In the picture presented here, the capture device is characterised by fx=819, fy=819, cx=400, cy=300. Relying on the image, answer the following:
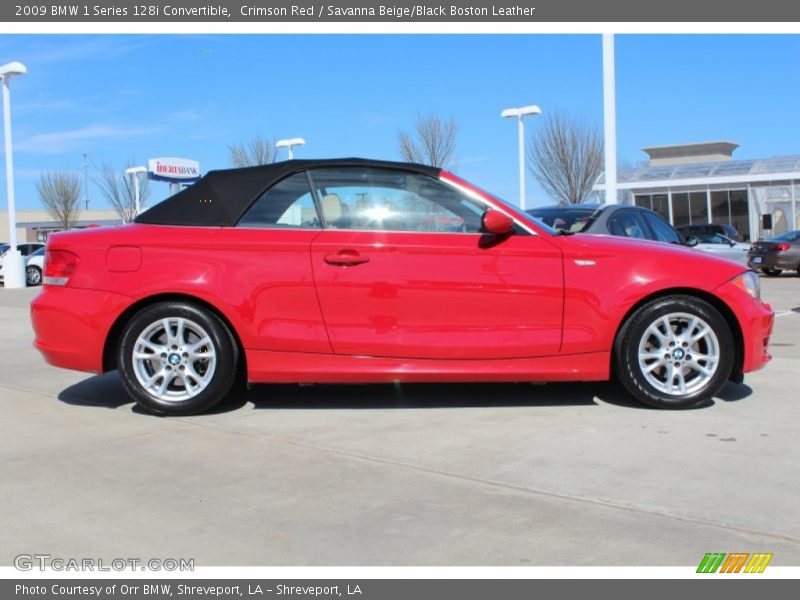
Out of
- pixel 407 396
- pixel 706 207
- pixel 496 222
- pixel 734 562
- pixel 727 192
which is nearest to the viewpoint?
pixel 734 562

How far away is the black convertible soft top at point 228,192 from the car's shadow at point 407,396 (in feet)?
4.13

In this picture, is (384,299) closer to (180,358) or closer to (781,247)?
(180,358)

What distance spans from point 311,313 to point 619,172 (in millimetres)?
34275

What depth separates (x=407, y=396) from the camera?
568cm

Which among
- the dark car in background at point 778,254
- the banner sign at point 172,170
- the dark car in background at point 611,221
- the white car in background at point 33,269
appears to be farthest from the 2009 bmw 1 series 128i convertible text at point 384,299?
the white car in background at point 33,269

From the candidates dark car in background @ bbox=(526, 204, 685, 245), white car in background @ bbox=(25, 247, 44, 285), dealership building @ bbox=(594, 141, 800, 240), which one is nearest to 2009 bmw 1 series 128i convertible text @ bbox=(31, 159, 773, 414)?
dark car in background @ bbox=(526, 204, 685, 245)

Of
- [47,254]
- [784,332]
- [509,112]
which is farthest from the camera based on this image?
[509,112]

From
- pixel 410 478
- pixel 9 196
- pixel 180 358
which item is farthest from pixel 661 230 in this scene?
pixel 9 196

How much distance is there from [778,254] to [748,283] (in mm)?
17325

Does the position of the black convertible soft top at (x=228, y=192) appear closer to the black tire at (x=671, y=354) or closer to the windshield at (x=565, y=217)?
the black tire at (x=671, y=354)

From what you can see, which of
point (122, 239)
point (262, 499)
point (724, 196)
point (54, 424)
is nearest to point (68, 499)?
point (262, 499)

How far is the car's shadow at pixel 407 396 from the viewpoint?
17.8 feet

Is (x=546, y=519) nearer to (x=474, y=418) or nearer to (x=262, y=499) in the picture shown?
(x=262, y=499)

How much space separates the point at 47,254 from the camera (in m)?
5.41
